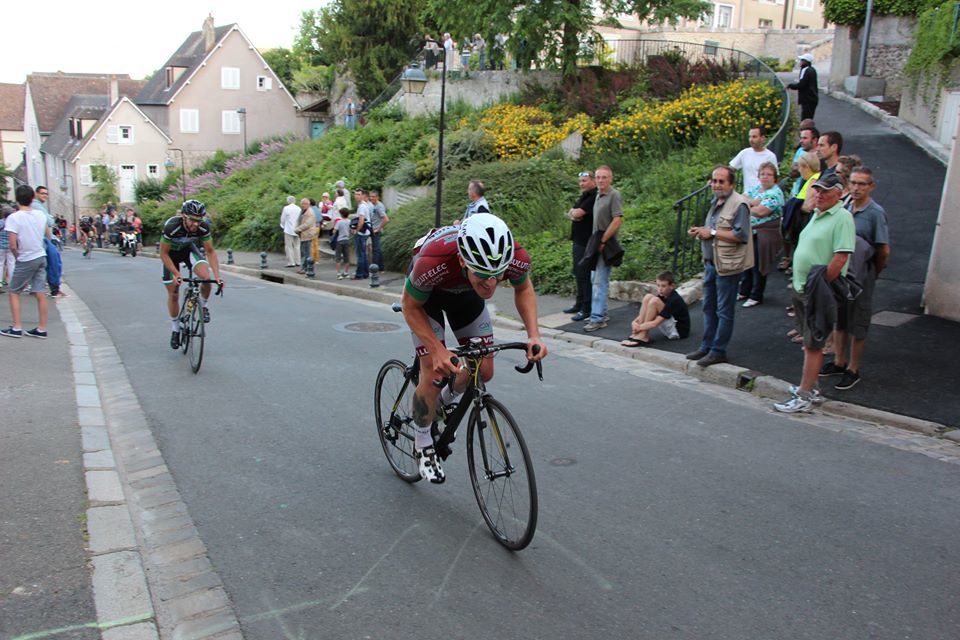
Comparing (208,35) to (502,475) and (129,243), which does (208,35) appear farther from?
(502,475)

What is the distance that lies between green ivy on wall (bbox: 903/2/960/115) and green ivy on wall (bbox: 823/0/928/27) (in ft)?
13.3

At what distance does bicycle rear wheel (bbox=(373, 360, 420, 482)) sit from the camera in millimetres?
5277

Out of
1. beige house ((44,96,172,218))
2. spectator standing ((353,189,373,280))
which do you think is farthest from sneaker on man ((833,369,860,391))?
beige house ((44,96,172,218))

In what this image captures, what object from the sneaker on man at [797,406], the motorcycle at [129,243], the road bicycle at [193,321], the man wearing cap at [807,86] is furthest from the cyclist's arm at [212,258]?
the motorcycle at [129,243]

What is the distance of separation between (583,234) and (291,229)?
1133 cm

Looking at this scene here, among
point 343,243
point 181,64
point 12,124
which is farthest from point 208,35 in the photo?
point 343,243

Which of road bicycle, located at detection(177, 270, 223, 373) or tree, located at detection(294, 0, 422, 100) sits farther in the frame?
tree, located at detection(294, 0, 422, 100)

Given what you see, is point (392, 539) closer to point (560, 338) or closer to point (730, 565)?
point (730, 565)

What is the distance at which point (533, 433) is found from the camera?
6422 mm

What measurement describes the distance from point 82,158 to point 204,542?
59671mm

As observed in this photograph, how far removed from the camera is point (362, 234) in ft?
56.3

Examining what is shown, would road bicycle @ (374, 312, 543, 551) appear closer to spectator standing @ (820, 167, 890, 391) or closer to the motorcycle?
spectator standing @ (820, 167, 890, 391)

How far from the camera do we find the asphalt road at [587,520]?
12.2ft

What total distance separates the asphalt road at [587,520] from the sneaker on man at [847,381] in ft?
2.56
